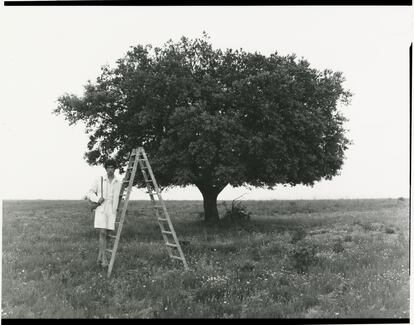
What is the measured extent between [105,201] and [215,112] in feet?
31.2

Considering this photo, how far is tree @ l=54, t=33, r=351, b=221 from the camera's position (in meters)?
20.3

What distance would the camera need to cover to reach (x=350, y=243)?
16500mm

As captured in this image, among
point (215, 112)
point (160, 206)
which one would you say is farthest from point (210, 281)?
point (215, 112)

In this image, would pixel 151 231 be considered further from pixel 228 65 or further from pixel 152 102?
pixel 228 65

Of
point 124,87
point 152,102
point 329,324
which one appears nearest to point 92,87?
point 124,87

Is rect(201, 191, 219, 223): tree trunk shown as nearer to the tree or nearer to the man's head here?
the tree

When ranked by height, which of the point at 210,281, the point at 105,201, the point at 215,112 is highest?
the point at 215,112

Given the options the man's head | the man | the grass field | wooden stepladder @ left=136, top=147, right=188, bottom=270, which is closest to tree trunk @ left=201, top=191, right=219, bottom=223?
the grass field

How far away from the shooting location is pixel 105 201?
11.9 m

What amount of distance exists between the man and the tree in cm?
796

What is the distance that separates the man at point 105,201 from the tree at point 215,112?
313 inches

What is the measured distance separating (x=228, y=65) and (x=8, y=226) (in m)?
12.2

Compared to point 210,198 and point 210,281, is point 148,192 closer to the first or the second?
point 210,281

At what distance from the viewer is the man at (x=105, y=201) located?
38.8 ft
